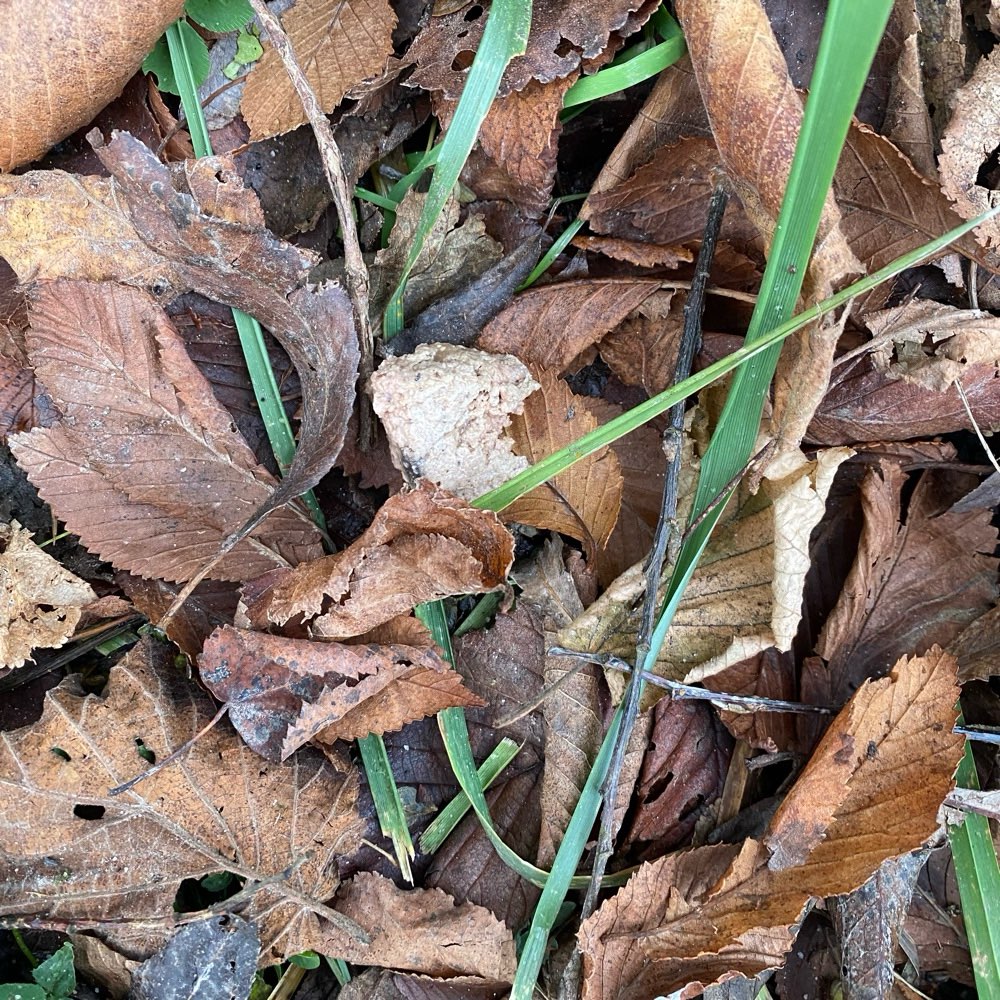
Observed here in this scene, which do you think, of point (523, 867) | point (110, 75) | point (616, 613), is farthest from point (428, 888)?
point (110, 75)

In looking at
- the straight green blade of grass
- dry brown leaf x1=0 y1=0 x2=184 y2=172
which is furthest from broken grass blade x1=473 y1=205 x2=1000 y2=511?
dry brown leaf x1=0 y1=0 x2=184 y2=172

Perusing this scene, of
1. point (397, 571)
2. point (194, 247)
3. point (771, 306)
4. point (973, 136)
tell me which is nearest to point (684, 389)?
point (771, 306)

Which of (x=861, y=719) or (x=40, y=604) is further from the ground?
(x=40, y=604)

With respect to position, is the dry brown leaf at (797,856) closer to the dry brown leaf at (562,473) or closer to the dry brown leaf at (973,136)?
the dry brown leaf at (562,473)

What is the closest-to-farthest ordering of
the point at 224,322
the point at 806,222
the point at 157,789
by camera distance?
the point at 806,222 < the point at 157,789 < the point at 224,322

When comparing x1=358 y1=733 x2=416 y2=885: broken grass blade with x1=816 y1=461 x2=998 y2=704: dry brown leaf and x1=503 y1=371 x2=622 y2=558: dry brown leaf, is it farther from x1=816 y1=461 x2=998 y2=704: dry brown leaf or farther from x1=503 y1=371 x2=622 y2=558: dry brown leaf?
x1=816 y1=461 x2=998 y2=704: dry brown leaf

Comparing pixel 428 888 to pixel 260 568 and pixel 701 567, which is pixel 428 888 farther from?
pixel 701 567
